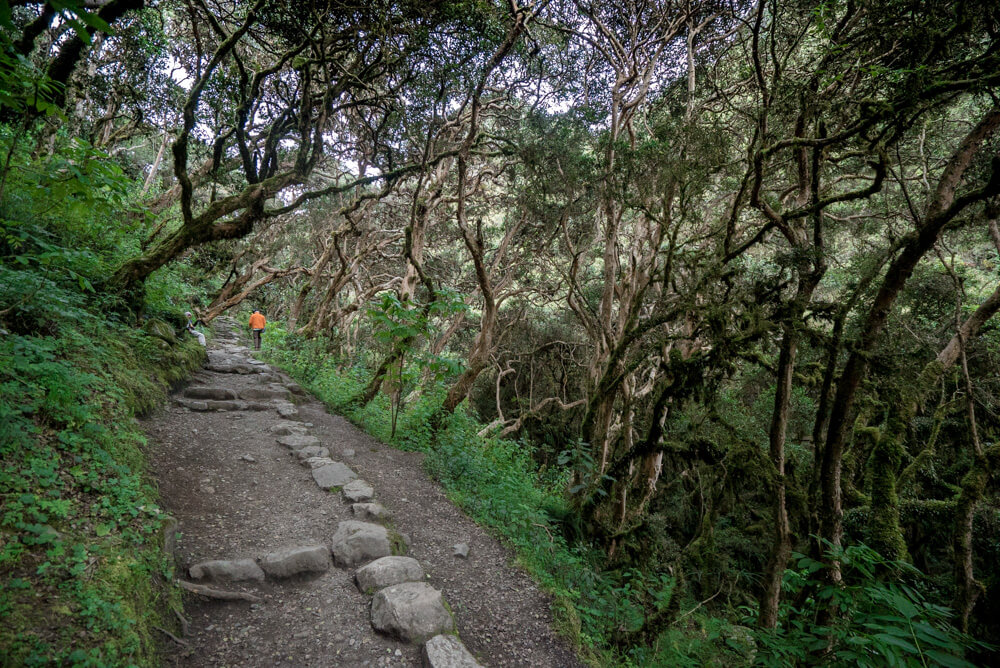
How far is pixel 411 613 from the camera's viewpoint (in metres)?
2.77

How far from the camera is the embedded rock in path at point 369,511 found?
4047 mm

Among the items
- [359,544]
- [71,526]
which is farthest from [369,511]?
[71,526]

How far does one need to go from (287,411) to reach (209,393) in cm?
121

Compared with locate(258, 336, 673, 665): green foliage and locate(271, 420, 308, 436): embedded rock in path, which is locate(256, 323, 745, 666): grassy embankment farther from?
locate(271, 420, 308, 436): embedded rock in path

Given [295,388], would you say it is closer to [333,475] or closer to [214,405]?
[214,405]

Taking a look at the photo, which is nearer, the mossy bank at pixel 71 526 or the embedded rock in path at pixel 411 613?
the mossy bank at pixel 71 526

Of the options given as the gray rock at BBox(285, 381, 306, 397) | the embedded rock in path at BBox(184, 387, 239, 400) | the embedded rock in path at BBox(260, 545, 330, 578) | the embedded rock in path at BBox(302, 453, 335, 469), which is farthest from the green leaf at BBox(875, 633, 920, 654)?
the gray rock at BBox(285, 381, 306, 397)

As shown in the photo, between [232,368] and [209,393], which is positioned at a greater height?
[232,368]

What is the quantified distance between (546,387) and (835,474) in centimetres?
1219

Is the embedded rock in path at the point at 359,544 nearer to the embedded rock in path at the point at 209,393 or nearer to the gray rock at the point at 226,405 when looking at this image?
the gray rock at the point at 226,405

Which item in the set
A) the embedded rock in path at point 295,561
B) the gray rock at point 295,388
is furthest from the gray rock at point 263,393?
the embedded rock in path at point 295,561

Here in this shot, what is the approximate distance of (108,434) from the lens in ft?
10.8

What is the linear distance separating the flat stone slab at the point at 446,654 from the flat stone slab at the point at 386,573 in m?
0.59

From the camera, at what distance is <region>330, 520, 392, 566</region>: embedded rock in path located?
338 centimetres
